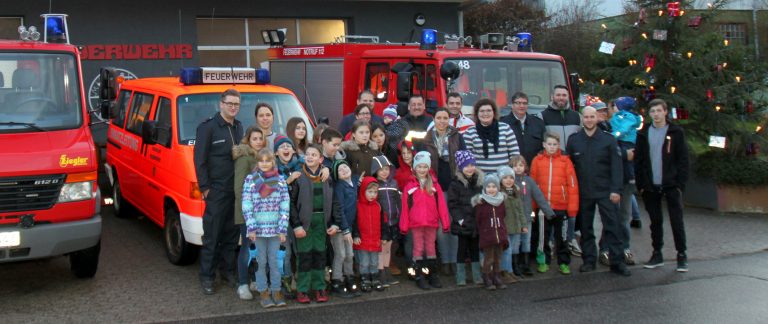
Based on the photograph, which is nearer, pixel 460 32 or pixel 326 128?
pixel 326 128

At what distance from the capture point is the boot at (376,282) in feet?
23.1

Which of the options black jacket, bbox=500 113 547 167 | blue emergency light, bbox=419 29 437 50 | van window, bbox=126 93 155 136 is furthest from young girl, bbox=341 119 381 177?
blue emergency light, bbox=419 29 437 50

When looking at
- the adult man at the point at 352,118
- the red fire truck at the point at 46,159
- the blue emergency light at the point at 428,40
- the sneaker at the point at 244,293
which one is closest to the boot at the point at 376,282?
the sneaker at the point at 244,293

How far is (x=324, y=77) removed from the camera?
36.4 ft

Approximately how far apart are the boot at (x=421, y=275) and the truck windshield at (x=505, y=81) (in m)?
2.48

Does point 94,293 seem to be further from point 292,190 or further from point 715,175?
point 715,175

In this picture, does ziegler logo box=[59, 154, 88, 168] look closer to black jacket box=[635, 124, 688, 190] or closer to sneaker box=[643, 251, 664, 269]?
black jacket box=[635, 124, 688, 190]

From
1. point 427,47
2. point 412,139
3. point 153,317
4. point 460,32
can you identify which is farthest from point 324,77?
point 460,32

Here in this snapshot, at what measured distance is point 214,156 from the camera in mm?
6781

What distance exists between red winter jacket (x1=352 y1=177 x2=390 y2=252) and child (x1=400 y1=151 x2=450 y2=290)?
0.25 meters

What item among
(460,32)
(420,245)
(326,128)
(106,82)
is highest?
(460,32)

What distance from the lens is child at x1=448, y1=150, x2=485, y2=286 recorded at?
7.08m

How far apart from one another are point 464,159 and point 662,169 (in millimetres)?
2227

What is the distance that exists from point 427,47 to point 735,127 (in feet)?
16.8
